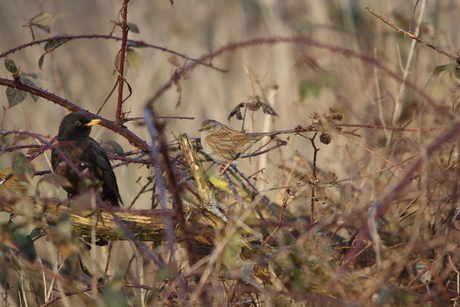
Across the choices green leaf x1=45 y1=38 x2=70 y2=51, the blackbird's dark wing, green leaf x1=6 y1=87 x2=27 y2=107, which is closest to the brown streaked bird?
the blackbird's dark wing

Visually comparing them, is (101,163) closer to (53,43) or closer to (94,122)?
(94,122)

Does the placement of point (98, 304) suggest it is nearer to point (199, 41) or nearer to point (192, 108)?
point (192, 108)

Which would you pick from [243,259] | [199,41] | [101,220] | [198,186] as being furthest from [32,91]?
[199,41]

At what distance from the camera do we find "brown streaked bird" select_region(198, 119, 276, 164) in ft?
14.6

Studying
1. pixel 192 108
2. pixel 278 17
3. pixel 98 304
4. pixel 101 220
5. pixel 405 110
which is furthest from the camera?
pixel 192 108

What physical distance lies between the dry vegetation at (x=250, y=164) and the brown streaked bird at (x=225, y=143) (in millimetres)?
202

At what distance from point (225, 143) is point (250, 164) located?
0.60 meters

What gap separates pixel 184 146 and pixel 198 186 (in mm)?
291

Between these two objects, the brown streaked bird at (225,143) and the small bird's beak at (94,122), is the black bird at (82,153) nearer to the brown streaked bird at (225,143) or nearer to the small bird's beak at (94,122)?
the small bird's beak at (94,122)

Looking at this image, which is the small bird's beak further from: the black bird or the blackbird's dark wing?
the blackbird's dark wing

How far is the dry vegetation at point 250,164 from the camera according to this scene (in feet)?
6.71

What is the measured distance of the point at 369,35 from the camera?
664cm

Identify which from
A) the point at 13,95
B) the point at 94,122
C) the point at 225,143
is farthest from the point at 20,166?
the point at 225,143

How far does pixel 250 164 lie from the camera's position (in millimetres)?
4102
